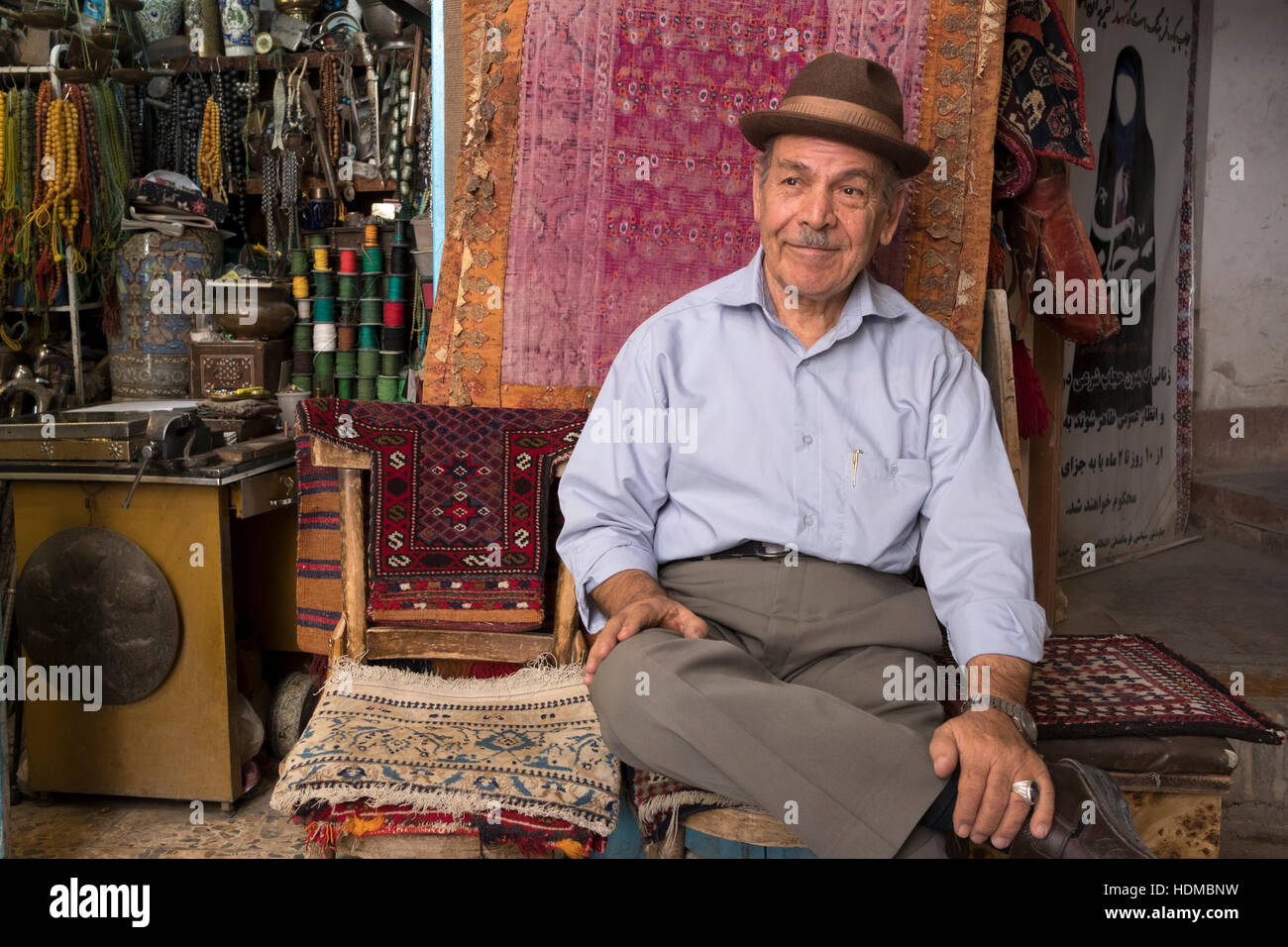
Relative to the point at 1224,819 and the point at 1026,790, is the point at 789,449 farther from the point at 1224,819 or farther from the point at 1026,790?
the point at 1224,819

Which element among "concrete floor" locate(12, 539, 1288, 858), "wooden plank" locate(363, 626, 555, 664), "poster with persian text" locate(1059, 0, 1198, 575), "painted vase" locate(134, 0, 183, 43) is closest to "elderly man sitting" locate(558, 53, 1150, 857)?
"wooden plank" locate(363, 626, 555, 664)

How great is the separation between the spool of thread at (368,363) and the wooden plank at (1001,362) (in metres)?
3.06

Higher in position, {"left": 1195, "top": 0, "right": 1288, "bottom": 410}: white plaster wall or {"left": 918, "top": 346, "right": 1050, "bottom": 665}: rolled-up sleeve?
{"left": 1195, "top": 0, "right": 1288, "bottom": 410}: white plaster wall

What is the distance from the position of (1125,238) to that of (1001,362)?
2434 millimetres

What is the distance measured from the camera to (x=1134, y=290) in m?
4.95

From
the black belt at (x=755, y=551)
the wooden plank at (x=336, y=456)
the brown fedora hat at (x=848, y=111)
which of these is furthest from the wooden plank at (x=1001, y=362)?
the wooden plank at (x=336, y=456)

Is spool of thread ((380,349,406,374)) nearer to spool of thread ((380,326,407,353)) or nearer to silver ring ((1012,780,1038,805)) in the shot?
spool of thread ((380,326,407,353))

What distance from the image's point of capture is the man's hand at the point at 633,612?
1.98 meters

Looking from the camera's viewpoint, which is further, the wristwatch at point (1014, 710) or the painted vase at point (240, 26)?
the painted vase at point (240, 26)

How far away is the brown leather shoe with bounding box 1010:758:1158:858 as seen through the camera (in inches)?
68.1

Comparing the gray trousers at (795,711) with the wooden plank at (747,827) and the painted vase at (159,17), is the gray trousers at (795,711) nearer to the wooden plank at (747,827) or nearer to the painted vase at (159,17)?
the wooden plank at (747,827)

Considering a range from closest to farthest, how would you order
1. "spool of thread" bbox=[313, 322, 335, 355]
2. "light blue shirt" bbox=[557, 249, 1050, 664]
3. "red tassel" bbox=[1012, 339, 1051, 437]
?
"light blue shirt" bbox=[557, 249, 1050, 664] → "red tassel" bbox=[1012, 339, 1051, 437] → "spool of thread" bbox=[313, 322, 335, 355]

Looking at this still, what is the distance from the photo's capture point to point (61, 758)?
126 inches

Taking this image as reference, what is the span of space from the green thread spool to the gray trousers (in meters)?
3.24
